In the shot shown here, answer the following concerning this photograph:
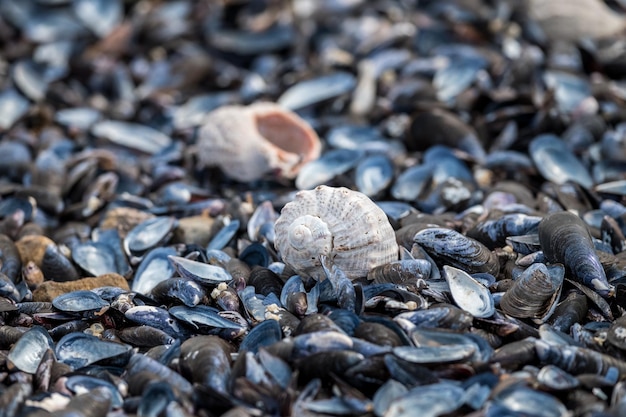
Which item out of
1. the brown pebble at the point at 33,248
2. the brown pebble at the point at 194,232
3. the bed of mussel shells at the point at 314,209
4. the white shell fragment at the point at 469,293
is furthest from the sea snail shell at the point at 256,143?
the white shell fragment at the point at 469,293

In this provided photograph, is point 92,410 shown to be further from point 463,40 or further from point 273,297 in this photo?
point 463,40

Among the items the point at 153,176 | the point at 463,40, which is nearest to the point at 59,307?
the point at 153,176

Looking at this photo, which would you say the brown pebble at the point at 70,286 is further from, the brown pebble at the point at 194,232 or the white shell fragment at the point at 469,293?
the white shell fragment at the point at 469,293

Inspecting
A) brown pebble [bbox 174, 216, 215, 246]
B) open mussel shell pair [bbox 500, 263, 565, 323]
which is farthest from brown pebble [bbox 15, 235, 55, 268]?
open mussel shell pair [bbox 500, 263, 565, 323]

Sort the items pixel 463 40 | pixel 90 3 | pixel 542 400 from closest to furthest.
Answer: pixel 542 400, pixel 463 40, pixel 90 3

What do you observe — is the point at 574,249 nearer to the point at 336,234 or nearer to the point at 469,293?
the point at 469,293

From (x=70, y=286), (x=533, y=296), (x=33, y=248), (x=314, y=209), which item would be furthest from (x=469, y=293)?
(x=33, y=248)
